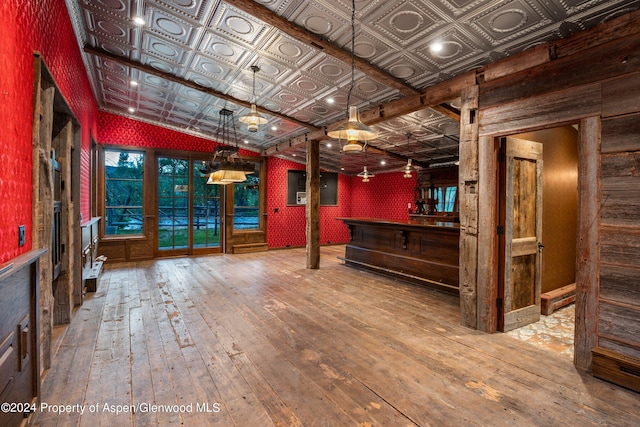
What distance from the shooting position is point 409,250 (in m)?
5.76

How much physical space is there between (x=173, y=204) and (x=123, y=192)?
1.20 m

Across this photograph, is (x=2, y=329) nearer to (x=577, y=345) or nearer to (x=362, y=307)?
(x=362, y=307)

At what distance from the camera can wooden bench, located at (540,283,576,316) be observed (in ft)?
13.2

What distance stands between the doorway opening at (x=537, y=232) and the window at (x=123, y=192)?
8207mm

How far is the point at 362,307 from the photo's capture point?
4.22 m

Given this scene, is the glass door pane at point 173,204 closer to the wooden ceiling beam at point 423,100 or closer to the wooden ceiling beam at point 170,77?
the wooden ceiling beam at point 170,77

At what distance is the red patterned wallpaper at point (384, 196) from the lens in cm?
1055

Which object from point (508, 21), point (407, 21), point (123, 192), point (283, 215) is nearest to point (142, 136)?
point (123, 192)

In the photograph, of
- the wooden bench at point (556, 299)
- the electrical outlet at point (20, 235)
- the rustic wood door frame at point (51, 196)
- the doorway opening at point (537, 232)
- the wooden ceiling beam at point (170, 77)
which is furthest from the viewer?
the wooden ceiling beam at point (170, 77)

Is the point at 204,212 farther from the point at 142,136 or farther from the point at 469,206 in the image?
the point at 469,206

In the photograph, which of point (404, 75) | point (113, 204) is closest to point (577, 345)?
point (404, 75)

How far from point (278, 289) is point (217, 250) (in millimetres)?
4444

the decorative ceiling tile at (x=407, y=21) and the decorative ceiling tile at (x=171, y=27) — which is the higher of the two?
the decorative ceiling tile at (x=171, y=27)

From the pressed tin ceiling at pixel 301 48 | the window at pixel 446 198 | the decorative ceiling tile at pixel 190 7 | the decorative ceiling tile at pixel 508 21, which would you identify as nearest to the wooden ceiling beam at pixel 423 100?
the pressed tin ceiling at pixel 301 48
